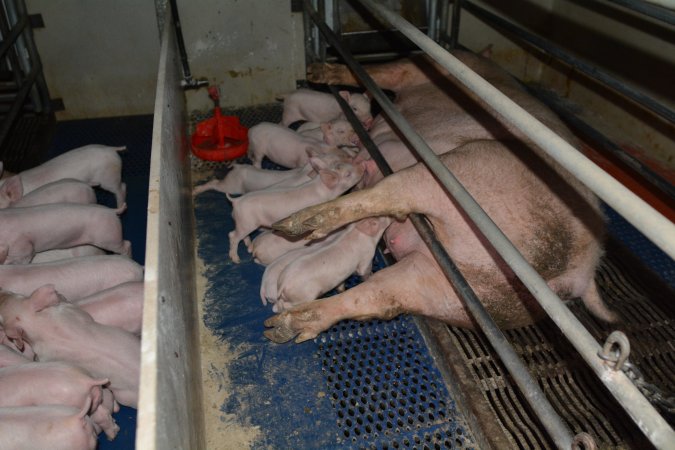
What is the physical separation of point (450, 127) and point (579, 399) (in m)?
1.34

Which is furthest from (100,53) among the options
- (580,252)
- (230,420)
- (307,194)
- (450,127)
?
(580,252)

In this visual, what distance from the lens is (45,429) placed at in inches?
64.6

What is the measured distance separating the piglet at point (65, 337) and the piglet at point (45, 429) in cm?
23

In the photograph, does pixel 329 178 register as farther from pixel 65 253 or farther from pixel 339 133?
pixel 65 253

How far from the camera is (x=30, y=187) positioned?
2920mm

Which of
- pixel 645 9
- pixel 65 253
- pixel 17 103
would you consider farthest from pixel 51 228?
pixel 645 9

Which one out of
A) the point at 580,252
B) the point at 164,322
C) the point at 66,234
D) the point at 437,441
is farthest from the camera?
the point at 66,234

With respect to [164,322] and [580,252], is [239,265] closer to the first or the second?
[164,322]

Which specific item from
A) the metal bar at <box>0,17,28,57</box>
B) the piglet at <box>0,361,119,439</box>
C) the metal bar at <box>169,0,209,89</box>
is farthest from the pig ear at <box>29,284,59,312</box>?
the metal bar at <box>169,0,209,89</box>

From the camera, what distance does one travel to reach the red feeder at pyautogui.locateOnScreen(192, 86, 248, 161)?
11.5 ft

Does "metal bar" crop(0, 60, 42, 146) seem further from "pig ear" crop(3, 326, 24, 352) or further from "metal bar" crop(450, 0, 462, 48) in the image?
"metal bar" crop(450, 0, 462, 48)

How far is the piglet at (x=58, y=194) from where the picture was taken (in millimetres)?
2689

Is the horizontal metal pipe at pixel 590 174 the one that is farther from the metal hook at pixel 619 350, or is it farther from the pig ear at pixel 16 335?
the pig ear at pixel 16 335

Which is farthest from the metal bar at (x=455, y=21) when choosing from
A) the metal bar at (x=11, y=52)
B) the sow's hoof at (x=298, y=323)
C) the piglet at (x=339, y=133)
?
the metal bar at (x=11, y=52)
